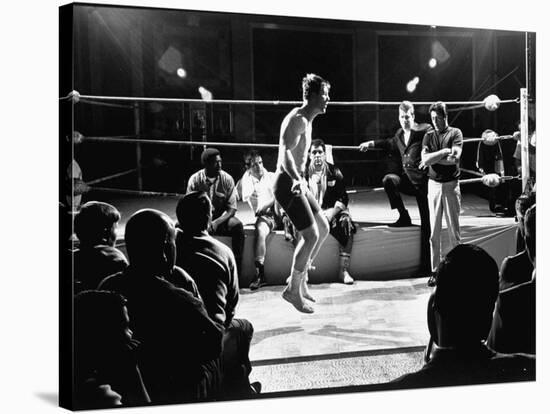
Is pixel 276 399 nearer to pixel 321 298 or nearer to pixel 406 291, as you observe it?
pixel 321 298

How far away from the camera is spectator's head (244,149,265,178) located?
534 centimetres

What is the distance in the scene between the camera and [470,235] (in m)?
6.07

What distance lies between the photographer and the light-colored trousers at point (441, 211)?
595 centimetres

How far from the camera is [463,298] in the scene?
5871 millimetres

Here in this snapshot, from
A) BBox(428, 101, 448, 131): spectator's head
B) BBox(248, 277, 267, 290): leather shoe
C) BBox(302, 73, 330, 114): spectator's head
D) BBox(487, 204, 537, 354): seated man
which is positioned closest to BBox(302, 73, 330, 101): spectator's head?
BBox(302, 73, 330, 114): spectator's head

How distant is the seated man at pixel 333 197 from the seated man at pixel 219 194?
55cm

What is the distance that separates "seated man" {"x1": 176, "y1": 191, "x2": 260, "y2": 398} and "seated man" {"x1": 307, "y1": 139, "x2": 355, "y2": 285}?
→ 70cm

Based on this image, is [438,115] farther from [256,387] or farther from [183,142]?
[256,387]

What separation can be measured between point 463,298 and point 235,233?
5.45 ft

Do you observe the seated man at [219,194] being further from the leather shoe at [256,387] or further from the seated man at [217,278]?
the leather shoe at [256,387]

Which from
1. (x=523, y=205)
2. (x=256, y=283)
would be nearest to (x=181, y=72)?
(x=256, y=283)

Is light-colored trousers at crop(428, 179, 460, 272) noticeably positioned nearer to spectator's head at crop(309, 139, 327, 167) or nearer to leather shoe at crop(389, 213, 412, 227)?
leather shoe at crop(389, 213, 412, 227)

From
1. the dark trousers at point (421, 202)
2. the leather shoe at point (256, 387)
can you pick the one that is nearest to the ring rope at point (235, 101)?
the dark trousers at point (421, 202)

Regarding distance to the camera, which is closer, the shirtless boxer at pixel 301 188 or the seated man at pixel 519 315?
the shirtless boxer at pixel 301 188
